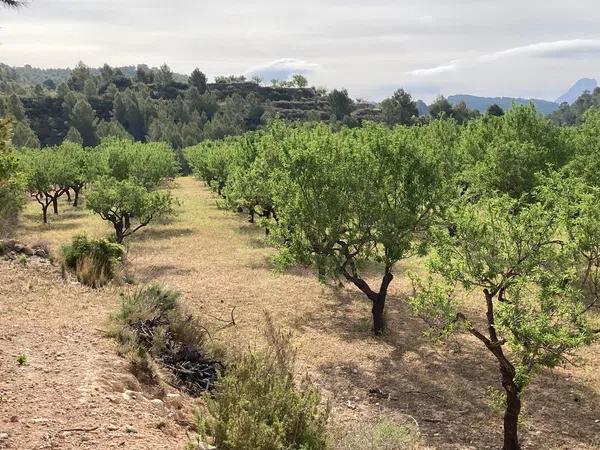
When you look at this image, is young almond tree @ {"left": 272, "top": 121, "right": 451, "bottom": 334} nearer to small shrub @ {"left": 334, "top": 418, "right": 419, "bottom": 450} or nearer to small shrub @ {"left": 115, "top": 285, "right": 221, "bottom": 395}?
small shrub @ {"left": 115, "top": 285, "right": 221, "bottom": 395}

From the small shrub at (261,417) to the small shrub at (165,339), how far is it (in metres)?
2.86

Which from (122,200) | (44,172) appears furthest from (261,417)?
(44,172)

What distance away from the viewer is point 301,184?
17.7m

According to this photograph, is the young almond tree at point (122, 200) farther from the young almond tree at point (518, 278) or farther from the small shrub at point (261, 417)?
the small shrub at point (261, 417)

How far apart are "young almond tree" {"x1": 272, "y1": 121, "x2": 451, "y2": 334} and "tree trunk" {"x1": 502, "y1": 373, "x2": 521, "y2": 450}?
6.72m

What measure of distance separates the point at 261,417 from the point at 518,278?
225 inches

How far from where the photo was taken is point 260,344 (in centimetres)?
1580

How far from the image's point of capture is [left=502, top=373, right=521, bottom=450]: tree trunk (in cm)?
1087

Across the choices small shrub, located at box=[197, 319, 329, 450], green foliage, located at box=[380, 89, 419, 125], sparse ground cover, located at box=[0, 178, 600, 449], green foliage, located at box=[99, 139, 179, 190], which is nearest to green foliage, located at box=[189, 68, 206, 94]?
green foliage, located at box=[380, 89, 419, 125]

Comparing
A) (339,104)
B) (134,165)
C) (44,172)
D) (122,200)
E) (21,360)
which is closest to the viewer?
(21,360)

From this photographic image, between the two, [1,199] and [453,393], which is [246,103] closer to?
[1,199]

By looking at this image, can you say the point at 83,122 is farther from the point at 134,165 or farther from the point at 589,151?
the point at 589,151

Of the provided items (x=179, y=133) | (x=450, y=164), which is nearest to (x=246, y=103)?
(x=179, y=133)

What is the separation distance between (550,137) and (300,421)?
27856mm
